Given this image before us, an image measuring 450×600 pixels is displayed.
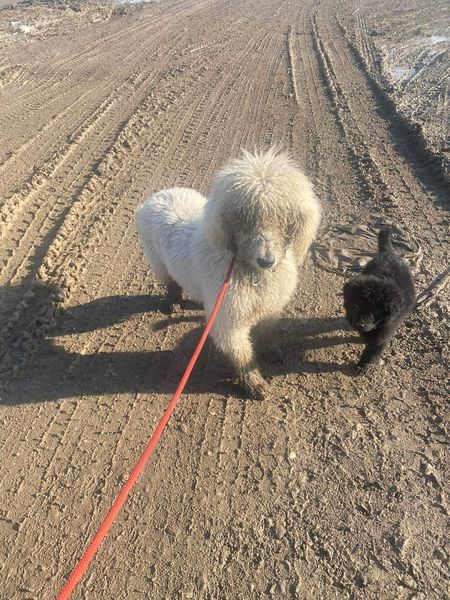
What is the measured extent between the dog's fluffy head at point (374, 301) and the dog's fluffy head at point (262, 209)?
A: 0.75 metres

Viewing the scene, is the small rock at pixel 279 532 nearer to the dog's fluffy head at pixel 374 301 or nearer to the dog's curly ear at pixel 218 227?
the dog's fluffy head at pixel 374 301

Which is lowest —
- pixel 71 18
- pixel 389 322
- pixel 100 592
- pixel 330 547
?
pixel 330 547

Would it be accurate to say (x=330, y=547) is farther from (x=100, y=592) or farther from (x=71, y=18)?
(x=71, y=18)

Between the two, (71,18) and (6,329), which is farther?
(71,18)

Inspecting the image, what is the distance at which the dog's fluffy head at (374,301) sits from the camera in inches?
150

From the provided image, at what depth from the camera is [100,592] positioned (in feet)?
9.80

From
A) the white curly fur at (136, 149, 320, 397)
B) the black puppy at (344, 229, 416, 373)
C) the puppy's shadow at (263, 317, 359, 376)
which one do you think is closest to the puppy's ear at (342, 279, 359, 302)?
the black puppy at (344, 229, 416, 373)

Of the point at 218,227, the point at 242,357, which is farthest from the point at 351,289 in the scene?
the point at 218,227

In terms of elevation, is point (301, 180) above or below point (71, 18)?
below

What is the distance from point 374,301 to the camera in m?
3.82

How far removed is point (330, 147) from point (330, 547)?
7448 millimetres

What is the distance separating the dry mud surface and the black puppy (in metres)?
0.52

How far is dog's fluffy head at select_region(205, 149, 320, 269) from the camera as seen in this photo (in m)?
3.25

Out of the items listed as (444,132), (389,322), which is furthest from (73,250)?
(444,132)
